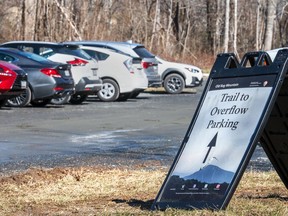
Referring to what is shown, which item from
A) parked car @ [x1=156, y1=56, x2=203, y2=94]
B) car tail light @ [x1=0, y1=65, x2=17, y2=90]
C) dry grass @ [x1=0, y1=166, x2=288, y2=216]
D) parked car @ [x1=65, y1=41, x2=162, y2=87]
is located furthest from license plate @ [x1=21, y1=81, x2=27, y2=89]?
dry grass @ [x1=0, y1=166, x2=288, y2=216]

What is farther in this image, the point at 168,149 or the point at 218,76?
the point at 168,149

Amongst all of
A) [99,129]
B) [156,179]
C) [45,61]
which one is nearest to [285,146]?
[156,179]

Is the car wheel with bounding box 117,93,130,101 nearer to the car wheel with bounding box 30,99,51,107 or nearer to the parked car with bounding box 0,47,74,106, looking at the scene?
the car wheel with bounding box 30,99,51,107

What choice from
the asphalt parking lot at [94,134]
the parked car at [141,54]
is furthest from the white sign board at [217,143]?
the parked car at [141,54]

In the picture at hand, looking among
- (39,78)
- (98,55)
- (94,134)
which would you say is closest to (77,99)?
(98,55)

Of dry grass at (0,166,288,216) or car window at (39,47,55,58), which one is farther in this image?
car window at (39,47,55,58)

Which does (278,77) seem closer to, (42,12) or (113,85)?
(113,85)

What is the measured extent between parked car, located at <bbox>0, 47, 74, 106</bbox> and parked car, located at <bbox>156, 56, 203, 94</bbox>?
7.86m

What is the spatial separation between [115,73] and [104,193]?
17777 millimetres

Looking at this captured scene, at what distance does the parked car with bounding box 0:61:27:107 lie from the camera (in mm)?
21359

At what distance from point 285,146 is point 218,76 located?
86 centimetres

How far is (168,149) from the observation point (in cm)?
1409

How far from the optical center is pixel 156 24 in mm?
53219

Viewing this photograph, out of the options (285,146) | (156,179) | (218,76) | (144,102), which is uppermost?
(218,76)
